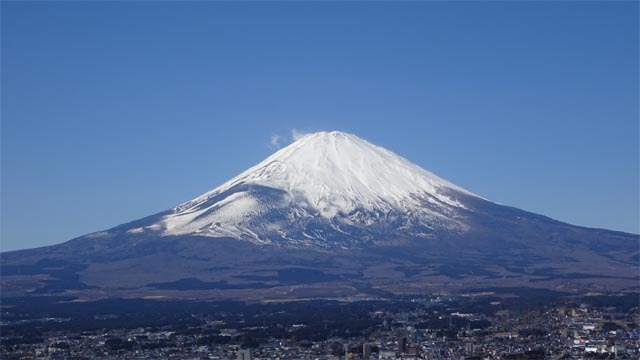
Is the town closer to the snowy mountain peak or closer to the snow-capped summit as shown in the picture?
the snow-capped summit

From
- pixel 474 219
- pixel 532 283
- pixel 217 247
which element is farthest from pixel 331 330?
pixel 474 219

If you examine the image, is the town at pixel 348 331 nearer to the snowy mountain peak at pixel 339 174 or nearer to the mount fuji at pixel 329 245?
the mount fuji at pixel 329 245

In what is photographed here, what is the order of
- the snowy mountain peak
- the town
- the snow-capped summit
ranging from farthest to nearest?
the snowy mountain peak → the snow-capped summit → the town

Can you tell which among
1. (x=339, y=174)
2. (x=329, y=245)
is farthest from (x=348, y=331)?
(x=339, y=174)

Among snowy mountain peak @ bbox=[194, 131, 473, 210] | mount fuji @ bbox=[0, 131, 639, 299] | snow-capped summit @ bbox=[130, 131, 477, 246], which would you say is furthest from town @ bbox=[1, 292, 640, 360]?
snowy mountain peak @ bbox=[194, 131, 473, 210]

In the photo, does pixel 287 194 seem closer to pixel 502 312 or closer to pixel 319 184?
pixel 319 184

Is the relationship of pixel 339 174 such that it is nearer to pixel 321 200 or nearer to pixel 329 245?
pixel 321 200
